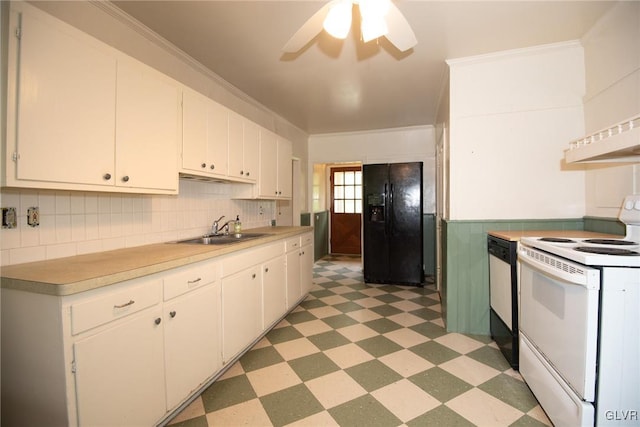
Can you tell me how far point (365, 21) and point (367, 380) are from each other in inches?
85.9

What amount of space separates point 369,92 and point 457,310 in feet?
8.25

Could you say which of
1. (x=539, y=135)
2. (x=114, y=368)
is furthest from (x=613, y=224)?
(x=114, y=368)

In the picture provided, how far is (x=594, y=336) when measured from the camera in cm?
124

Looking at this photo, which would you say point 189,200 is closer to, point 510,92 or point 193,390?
point 193,390

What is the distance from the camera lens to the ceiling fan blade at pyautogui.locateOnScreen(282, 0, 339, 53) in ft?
4.82

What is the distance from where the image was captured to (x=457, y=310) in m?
2.68

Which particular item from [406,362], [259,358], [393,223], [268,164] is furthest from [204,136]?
[393,223]

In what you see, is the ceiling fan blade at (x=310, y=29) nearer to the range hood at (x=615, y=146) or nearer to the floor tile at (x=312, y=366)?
the range hood at (x=615, y=146)

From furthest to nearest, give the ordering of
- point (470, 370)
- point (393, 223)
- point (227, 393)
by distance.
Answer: point (393, 223) < point (470, 370) < point (227, 393)

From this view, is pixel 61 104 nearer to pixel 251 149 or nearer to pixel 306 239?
pixel 251 149

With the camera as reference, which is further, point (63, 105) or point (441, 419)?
point (441, 419)

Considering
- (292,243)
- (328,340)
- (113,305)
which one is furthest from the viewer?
(292,243)

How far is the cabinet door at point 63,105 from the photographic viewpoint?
1.23 meters

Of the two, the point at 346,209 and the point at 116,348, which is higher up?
the point at 346,209
